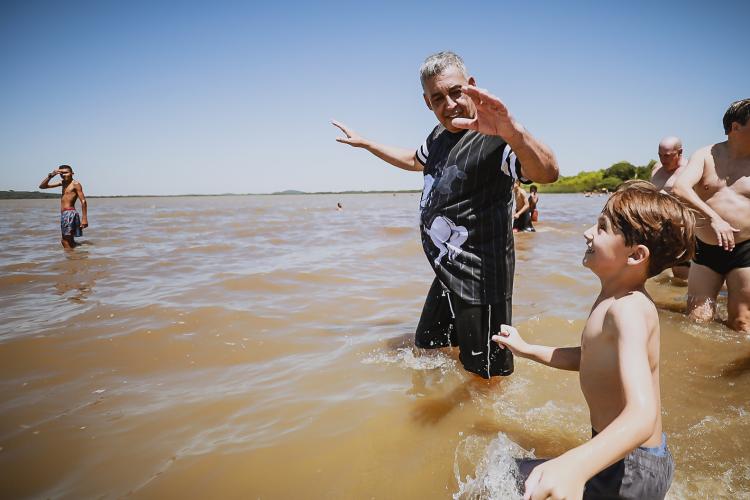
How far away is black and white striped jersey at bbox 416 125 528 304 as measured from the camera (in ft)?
7.41

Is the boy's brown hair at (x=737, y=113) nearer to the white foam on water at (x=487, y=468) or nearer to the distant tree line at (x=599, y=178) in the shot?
the white foam on water at (x=487, y=468)

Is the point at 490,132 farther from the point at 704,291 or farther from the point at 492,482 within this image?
the point at 704,291

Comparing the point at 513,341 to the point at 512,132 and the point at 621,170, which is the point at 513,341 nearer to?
the point at 512,132

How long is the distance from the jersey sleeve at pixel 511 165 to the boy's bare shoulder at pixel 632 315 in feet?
2.48

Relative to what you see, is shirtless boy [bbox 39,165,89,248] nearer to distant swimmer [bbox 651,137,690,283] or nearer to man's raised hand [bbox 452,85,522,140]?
man's raised hand [bbox 452,85,522,140]

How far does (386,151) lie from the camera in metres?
3.39

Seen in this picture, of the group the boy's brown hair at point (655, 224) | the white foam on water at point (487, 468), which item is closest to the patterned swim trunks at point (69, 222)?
the white foam on water at point (487, 468)

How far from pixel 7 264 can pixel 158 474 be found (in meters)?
8.20

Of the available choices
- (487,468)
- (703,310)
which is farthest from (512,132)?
(703,310)

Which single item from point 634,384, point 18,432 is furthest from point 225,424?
point 634,384

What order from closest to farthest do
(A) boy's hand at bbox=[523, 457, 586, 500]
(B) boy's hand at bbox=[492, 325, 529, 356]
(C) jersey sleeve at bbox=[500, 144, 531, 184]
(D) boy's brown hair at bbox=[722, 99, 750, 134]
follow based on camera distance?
(A) boy's hand at bbox=[523, 457, 586, 500] < (B) boy's hand at bbox=[492, 325, 529, 356] < (C) jersey sleeve at bbox=[500, 144, 531, 184] < (D) boy's brown hair at bbox=[722, 99, 750, 134]

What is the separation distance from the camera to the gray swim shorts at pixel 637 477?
1389 mm

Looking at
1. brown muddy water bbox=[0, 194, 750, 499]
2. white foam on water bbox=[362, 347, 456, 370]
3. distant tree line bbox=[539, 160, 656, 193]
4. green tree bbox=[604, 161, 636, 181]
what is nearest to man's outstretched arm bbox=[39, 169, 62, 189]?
brown muddy water bbox=[0, 194, 750, 499]

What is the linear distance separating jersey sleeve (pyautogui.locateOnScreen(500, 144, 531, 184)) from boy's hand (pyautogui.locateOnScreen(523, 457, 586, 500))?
1315 millimetres
